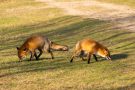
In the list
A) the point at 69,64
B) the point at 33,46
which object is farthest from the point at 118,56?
the point at 33,46

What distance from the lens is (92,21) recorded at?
2912 cm

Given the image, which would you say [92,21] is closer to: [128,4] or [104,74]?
[128,4]

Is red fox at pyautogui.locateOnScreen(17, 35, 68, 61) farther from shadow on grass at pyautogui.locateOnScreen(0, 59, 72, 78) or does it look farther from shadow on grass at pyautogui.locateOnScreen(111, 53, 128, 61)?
shadow on grass at pyautogui.locateOnScreen(111, 53, 128, 61)

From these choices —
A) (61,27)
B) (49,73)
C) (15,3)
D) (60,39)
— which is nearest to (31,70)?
(49,73)

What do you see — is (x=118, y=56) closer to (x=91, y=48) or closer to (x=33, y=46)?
(x=91, y=48)

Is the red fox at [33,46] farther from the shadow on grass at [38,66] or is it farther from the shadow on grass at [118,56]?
the shadow on grass at [118,56]

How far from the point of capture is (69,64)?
14.7m

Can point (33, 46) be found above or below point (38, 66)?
above

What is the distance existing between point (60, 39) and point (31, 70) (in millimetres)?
8597

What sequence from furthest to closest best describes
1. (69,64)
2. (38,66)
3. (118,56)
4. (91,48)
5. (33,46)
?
(118,56)
(33,46)
(69,64)
(38,66)
(91,48)

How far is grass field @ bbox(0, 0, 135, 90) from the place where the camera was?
1188 centimetres

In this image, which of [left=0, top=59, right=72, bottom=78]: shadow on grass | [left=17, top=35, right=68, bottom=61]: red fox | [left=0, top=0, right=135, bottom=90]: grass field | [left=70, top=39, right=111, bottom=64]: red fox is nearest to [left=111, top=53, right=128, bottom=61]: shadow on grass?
[left=0, top=0, right=135, bottom=90]: grass field

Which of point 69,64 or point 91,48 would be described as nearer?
point 91,48

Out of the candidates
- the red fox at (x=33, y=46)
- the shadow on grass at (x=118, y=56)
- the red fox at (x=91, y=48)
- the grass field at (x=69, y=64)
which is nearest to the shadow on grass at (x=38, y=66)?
the grass field at (x=69, y=64)
